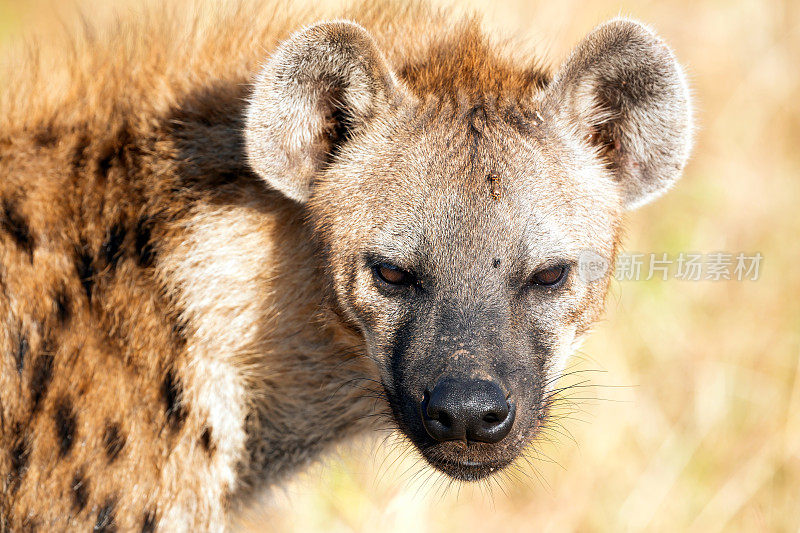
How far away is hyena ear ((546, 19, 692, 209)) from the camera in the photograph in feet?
8.14

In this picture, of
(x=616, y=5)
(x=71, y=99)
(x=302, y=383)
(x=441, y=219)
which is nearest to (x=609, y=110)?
(x=441, y=219)

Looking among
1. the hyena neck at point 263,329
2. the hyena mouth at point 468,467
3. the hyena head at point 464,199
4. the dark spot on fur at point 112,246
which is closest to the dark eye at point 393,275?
the hyena head at point 464,199

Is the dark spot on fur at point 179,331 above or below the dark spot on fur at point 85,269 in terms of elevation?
below

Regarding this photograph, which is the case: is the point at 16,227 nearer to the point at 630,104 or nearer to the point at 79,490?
the point at 79,490

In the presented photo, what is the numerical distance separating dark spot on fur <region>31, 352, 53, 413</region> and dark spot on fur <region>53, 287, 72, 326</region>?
0.26 feet

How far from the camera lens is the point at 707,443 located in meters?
4.11

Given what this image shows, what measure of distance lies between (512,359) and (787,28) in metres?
4.02

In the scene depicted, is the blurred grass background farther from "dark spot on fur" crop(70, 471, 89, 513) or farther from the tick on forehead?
the tick on forehead

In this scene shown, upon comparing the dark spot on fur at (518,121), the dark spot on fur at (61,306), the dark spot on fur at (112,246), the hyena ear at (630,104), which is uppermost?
the hyena ear at (630,104)

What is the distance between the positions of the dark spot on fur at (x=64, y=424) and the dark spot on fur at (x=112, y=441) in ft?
0.27

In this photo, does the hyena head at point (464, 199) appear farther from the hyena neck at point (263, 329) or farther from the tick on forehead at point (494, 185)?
the hyena neck at point (263, 329)

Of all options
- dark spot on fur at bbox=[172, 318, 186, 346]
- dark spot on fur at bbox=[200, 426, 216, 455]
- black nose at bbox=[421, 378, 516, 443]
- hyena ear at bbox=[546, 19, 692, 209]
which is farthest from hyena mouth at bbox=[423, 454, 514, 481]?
hyena ear at bbox=[546, 19, 692, 209]

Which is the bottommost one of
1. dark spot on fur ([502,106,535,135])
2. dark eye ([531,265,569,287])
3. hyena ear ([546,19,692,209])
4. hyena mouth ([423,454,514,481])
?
hyena mouth ([423,454,514,481])

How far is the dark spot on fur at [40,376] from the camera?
252cm
